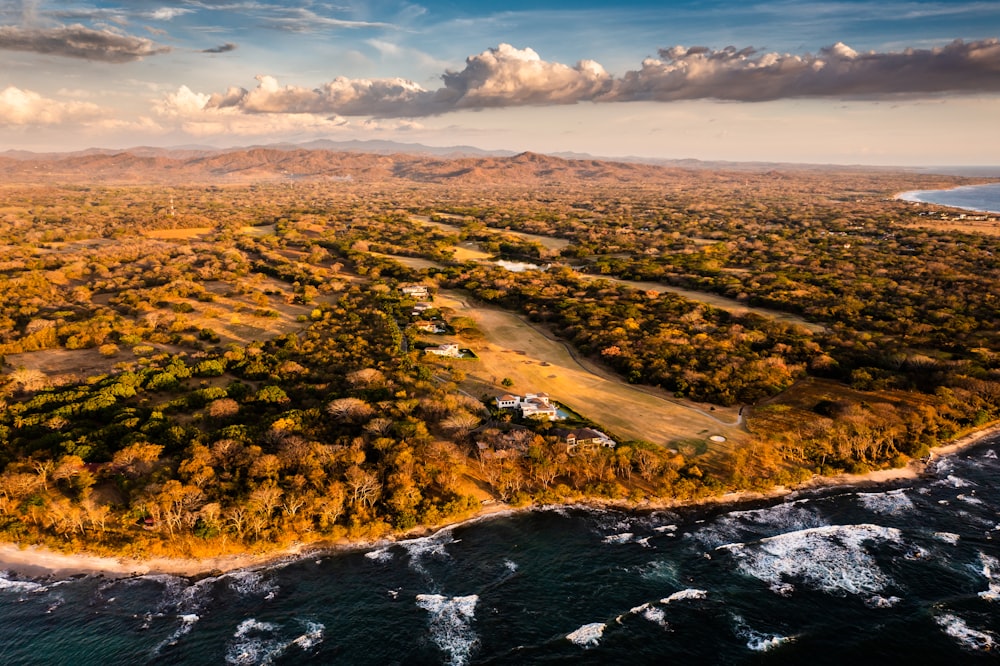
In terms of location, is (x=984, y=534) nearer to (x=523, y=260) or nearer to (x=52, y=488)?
(x=52, y=488)

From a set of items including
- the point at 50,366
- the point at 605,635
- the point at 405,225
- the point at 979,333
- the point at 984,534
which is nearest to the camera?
the point at 605,635

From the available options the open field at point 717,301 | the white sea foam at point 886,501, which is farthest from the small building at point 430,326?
the white sea foam at point 886,501

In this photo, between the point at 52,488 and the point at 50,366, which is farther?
the point at 50,366

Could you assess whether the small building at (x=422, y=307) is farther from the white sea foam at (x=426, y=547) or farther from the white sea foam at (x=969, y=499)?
the white sea foam at (x=969, y=499)

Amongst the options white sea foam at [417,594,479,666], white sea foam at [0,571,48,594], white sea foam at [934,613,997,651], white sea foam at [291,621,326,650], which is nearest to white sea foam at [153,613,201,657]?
white sea foam at [291,621,326,650]

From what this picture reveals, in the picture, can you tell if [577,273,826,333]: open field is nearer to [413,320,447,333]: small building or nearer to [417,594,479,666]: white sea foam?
[413,320,447,333]: small building

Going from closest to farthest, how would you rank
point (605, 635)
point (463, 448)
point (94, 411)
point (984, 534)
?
point (605, 635) → point (984, 534) → point (463, 448) → point (94, 411)

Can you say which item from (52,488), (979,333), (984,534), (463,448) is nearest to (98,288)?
(52,488)

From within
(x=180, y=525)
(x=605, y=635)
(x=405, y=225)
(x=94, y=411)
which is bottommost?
(x=605, y=635)
